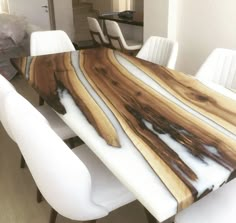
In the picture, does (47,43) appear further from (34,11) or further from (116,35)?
(34,11)

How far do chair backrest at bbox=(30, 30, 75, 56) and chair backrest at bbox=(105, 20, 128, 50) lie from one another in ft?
3.24

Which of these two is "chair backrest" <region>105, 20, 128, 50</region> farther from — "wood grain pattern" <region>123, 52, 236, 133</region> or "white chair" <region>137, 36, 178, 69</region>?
"wood grain pattern" <region>123, 52, 236, 133</region>

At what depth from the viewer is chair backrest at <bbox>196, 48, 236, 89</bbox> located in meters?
1.93

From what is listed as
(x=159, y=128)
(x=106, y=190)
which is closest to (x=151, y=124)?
(x=159, y=128)

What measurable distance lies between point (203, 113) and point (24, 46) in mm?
3286

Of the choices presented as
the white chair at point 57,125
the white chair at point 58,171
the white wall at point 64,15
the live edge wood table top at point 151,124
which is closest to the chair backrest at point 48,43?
the live edge wood table top at point 151,124

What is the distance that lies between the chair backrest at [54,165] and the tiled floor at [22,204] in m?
0.61

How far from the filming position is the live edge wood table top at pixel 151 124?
896 mm

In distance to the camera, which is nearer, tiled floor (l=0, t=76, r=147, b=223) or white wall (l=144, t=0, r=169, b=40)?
tiled floor (l=0, t=76, r=147, b=223)

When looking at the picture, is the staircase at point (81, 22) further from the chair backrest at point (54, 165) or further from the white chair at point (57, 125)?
the chair backrest at point (54, 165)

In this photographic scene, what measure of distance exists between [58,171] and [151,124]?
44 centimetres

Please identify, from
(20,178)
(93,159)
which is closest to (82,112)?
(93,159)

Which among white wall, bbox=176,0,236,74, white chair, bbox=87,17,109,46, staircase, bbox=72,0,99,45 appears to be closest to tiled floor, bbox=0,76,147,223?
white wall, bbox=176,0,236,74

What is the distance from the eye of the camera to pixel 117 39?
12.5 feet
